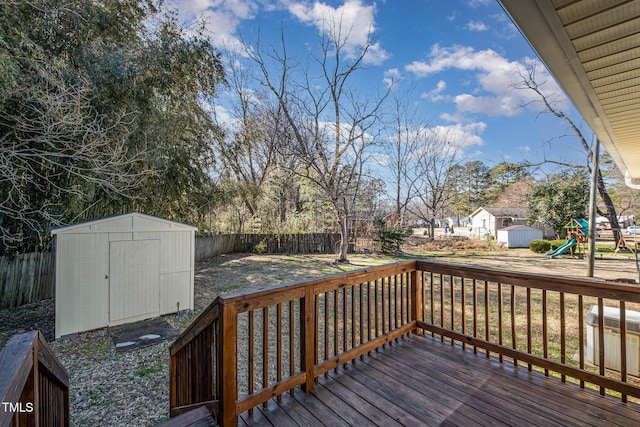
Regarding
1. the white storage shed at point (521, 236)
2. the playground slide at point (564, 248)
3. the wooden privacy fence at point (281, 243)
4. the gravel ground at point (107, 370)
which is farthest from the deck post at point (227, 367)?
the white storage shed at point (521, 236)

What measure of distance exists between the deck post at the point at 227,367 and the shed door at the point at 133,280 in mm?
4538

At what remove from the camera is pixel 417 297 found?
A: 10.0 feet

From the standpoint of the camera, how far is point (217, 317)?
1.65 meters

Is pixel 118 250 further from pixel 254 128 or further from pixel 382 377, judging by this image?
pixel 254 128

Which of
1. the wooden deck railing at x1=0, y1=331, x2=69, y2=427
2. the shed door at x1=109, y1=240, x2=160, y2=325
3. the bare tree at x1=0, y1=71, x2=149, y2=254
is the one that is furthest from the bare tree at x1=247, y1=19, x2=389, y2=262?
the wooden deck railing at x1=0, y1=331, x2=69, y2=427

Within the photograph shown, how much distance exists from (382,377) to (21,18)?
Result: 6865mm

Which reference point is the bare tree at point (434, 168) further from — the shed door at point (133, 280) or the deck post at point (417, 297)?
the shed door at point (133, 280)

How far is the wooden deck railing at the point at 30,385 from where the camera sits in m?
0.89

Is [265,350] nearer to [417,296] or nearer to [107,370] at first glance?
[417,296]

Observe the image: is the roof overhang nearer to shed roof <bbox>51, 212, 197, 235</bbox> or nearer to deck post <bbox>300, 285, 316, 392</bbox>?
deck post <bbox>300, 285, 316, 392</bbox>

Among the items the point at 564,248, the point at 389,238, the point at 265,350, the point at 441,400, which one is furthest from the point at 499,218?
the point at 265,350

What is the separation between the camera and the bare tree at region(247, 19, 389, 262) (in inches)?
446

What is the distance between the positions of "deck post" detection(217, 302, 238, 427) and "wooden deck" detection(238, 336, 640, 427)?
16cm

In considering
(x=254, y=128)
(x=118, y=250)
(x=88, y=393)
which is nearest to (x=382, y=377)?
(x=88, y=393)
